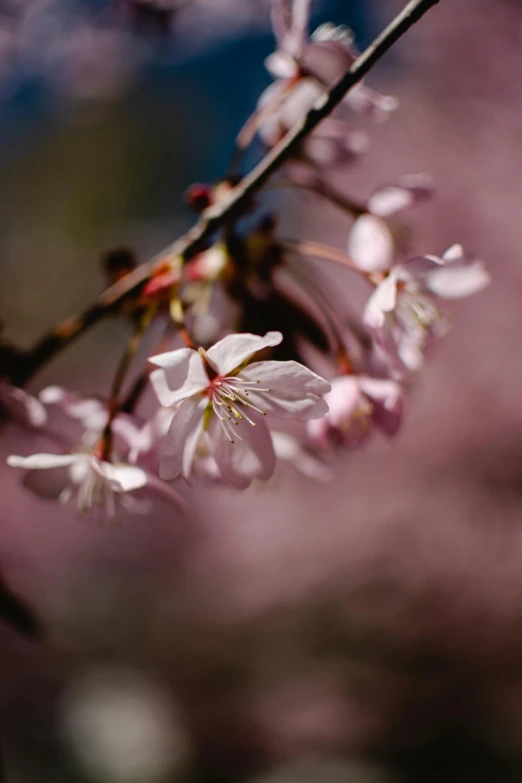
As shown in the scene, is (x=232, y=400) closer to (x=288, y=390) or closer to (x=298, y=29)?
(x=288, y=390)

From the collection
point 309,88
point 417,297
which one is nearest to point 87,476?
point 417,297

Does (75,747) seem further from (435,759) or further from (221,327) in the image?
(221,327)

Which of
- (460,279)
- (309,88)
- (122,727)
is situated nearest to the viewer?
(460,279)

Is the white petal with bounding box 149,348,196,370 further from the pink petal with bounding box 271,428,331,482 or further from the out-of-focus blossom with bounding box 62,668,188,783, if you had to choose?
the out-of-focus blossom with bounding box 62,668,188,783

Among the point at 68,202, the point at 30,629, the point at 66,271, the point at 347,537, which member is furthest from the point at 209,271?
the point at 68,202

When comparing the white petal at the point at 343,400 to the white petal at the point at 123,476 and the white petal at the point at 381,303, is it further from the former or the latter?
the white petal at the point at 123,476

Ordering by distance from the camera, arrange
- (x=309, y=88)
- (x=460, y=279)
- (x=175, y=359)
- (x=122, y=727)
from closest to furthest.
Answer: (x=175, y=359) → (x=460, y=279) → (x=309, y=88) → (x=122, y=727)

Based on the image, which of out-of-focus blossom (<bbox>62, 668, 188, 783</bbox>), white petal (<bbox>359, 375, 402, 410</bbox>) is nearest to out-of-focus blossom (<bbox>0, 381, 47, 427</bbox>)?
white petal (<bbox>359, 375, 402, 410</bbox>)
